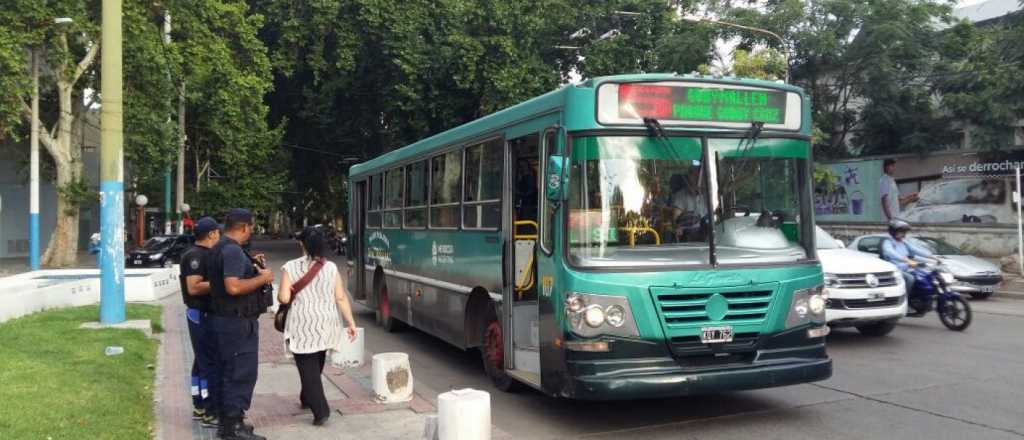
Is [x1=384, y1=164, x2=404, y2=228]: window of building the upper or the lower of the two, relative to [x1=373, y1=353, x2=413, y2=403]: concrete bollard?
upper

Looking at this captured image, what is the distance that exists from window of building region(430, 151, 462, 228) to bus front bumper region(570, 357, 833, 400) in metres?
3.68

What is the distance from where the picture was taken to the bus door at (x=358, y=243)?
→ 1509 centimetres

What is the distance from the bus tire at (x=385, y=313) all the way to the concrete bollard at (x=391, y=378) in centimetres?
544

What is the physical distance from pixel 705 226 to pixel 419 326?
217 inches

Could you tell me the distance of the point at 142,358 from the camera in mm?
9797

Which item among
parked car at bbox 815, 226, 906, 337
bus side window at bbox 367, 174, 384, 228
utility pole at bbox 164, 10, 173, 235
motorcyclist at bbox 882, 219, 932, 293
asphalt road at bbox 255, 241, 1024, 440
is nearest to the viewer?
asphalt road at bbox 255, 241, 1024, 440

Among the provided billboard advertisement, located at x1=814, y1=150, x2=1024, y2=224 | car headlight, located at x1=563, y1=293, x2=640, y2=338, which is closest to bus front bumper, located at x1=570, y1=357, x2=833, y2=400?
car headlight, located at x1=563, y1=293, x2=640, y2=338

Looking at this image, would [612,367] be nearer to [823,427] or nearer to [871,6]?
[823,427]

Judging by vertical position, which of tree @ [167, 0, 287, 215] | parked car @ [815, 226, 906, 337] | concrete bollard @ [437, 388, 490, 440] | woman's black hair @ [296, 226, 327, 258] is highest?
tree @ [167, 0, 287, 215]

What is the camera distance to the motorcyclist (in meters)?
12.2

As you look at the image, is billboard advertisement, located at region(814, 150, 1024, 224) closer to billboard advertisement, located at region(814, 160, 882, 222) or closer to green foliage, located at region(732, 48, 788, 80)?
billboard advertisement, located at region(814, 160, 882, 222)

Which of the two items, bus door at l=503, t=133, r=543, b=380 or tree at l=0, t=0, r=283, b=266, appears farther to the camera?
tree at l=0, t=0, r=283, b=266

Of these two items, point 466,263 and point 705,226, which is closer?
point 705,226

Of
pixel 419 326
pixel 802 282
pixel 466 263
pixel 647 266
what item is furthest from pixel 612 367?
pixel 419 326
